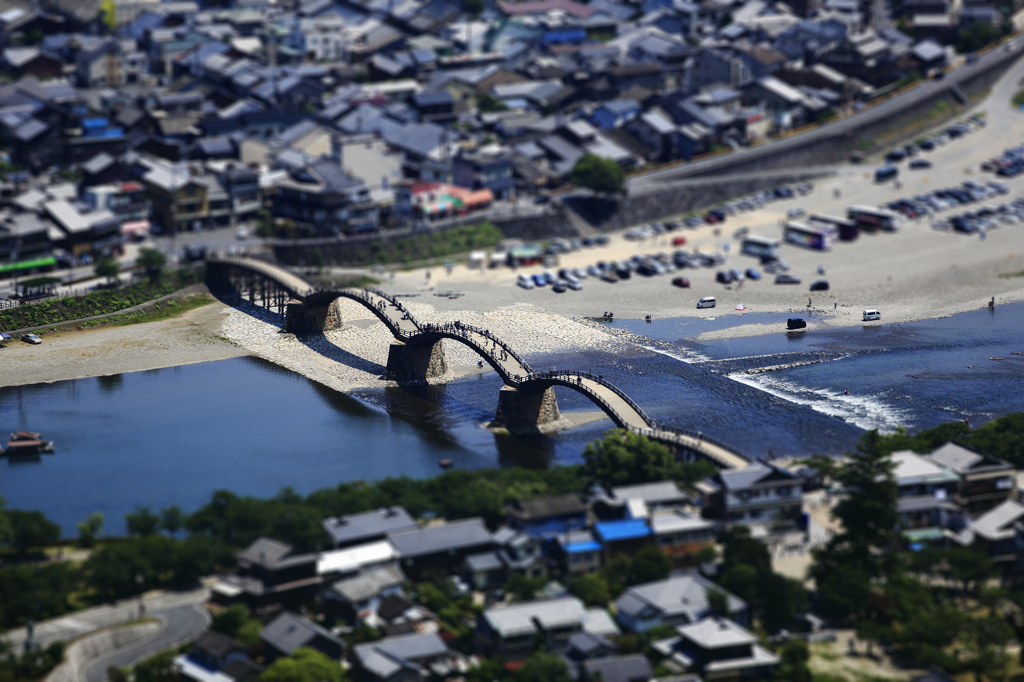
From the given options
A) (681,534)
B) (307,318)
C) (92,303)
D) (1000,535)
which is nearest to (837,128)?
(307,318)

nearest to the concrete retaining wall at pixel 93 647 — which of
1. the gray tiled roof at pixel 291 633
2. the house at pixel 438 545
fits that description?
the gray tiled roof at pixel 291 633

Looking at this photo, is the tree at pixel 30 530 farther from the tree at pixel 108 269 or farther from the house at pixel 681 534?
the tree at pixel 108 269

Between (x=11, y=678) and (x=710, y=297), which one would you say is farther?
(x=710, y=297)

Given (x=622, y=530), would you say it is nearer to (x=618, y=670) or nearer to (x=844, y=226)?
(x=618, y=670)

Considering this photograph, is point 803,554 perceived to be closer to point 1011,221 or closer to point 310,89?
point 1011,221

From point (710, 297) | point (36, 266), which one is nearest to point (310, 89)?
point (36, 266)
